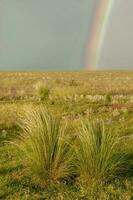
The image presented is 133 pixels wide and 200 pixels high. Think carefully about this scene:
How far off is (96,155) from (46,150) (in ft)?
2.71

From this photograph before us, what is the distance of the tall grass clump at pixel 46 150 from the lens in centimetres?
708

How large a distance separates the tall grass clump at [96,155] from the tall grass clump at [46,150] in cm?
25

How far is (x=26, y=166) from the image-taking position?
7.75 meters

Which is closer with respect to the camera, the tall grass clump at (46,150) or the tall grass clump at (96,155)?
the tall grass clump at (96,155)

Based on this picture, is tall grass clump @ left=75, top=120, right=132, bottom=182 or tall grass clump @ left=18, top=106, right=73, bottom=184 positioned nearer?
tall grass clump @ left=75, top=120, right=132, bottom=182

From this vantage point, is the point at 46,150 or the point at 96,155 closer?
the point at 96,155

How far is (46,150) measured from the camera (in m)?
7.11

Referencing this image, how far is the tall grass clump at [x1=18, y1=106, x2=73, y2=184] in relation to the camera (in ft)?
23.2

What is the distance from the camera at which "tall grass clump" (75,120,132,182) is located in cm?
691

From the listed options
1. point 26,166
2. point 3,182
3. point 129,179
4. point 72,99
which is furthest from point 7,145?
point 72,99

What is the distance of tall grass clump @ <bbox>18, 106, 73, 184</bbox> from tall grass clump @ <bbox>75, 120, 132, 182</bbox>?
25 centimetres

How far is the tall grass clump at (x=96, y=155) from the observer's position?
691cm

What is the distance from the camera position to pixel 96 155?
272 inches

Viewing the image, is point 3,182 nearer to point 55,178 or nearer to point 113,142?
point 55,178
